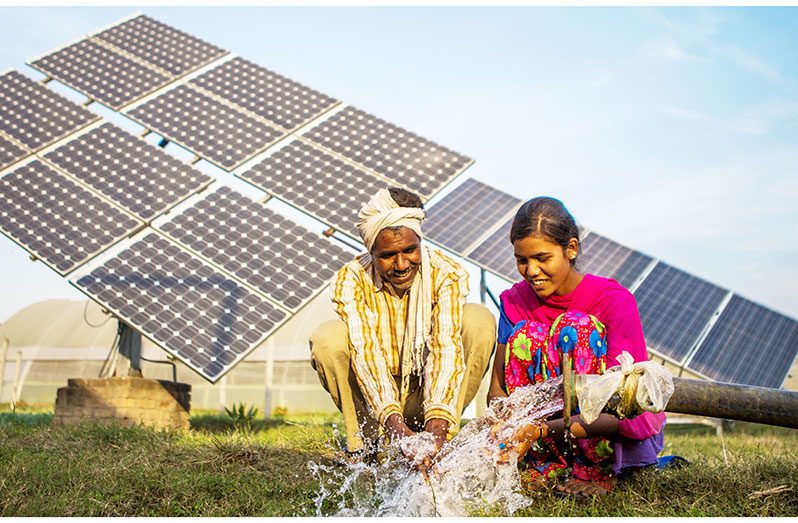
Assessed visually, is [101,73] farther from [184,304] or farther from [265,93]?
[184,304]

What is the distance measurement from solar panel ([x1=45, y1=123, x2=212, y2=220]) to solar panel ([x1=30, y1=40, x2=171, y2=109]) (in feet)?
2.76

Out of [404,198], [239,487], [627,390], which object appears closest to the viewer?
[627,390]

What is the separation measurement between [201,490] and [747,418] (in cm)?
218

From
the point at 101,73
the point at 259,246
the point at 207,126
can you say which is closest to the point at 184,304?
the point at 259,246

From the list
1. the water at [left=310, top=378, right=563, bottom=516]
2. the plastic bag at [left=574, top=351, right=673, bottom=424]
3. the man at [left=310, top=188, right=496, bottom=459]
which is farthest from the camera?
the man at [left=310, top=188, right=496, bottom=459]

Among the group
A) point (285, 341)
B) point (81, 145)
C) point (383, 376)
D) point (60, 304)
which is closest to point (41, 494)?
point (383, 376)

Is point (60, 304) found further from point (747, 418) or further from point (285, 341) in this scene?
point (747, 418)

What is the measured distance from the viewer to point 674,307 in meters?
9.33

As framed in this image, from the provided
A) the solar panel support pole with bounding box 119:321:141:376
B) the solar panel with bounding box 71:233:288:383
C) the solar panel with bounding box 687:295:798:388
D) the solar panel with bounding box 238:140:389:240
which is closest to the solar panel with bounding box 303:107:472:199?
the solar panel with bounding box 238:140:389:240

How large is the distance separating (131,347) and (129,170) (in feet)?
6.60

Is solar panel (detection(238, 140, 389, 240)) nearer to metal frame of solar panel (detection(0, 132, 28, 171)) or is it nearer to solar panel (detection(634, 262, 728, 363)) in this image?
metal frame of solar panel (detection(0, 132, 28, 171))

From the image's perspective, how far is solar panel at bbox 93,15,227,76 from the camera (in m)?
10.4

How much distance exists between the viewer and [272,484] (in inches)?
137

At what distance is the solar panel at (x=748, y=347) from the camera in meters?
8.91
